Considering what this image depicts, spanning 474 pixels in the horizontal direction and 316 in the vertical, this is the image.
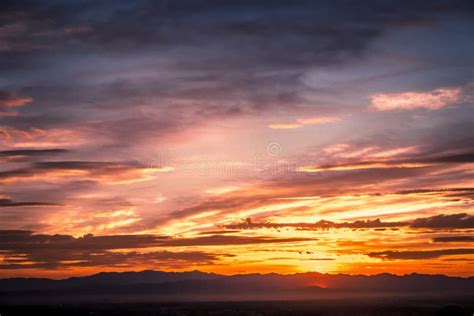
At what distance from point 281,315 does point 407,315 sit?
36.5 m

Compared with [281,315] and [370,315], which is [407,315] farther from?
[281,315]

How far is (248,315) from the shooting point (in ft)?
639

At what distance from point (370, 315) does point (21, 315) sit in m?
106

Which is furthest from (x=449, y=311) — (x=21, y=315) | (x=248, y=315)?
(x=21, y=315)

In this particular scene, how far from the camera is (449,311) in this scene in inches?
5674

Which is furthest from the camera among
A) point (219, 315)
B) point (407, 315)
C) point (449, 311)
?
point (219, 315)

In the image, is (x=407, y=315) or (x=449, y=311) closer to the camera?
(x=449, y=311)

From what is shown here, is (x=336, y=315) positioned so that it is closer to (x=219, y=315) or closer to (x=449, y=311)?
(x=219, y=315)

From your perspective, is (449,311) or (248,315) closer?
(449,311)

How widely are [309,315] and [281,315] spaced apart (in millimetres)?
8330

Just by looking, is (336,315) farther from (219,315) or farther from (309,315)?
(219,315)

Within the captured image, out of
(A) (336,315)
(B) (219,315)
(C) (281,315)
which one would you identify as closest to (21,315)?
(B) (219,315)

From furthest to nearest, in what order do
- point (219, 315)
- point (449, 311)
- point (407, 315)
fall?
point (219, 315), point (407, 315), point (449, 311)

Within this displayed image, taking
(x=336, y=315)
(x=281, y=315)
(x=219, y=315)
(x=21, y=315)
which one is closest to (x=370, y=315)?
(x=336, y=315)
